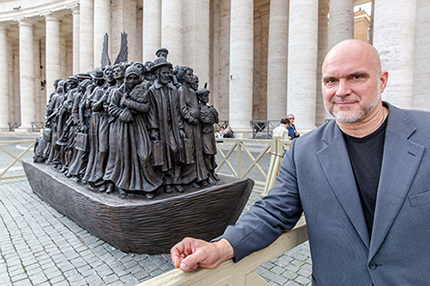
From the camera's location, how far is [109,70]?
139 inches

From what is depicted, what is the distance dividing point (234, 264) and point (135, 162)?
2.34 meters

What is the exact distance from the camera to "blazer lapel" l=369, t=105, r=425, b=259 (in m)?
0.92

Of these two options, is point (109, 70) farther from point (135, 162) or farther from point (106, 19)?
point (106, 19)

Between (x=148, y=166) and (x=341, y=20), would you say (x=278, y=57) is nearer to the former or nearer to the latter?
(x=341, y=20)

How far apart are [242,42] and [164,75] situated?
416 inches

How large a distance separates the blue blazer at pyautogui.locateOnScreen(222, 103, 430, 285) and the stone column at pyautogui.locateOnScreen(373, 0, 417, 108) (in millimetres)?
7324

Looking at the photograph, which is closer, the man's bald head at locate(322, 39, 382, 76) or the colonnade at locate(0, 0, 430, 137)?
the man's bald head at locate(322, 39, 382, 76)

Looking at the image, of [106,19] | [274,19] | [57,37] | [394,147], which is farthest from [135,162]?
[57,37]

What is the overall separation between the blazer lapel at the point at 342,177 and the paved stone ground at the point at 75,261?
1.84m

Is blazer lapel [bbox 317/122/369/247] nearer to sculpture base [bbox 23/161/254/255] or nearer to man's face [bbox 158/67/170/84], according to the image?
sculpture base [bbox 23/161/254/255]

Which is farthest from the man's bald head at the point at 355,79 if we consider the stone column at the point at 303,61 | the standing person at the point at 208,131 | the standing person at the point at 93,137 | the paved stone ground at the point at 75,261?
the stone column at the point at 303,61

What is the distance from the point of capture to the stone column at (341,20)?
489 inches

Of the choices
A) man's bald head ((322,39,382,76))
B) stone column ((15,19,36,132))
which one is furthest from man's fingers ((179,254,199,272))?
stone column ((15,19,36,132))

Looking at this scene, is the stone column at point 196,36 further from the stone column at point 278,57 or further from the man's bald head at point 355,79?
the man's bald head at point 355,79
